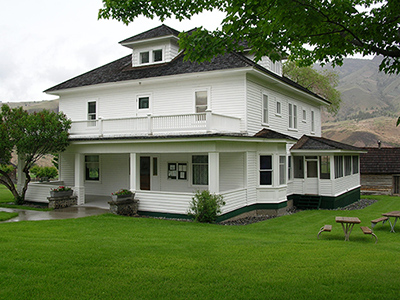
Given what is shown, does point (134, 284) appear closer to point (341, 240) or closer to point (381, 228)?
point (341, 240)

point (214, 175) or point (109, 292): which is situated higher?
point (214, 175)

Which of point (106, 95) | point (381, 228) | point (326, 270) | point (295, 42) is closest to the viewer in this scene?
point (326, 270)

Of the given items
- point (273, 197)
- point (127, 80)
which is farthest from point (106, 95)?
point (273, 197)

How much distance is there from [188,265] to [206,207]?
6.99 metres

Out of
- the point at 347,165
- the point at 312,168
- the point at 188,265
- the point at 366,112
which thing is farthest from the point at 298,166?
the point at 366,112

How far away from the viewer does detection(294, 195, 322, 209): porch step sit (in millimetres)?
22020

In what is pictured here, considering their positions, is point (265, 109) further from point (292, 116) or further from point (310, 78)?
point (310, 78)

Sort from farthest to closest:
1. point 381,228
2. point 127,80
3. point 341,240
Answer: point 127,80, point 381,228, point 341,240

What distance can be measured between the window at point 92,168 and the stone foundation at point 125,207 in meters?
7.18

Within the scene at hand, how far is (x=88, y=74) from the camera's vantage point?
23.3 metres

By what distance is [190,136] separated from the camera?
1508 centimetres

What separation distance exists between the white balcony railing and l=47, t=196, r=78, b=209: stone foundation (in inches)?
130

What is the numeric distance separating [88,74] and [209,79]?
29.3 ft

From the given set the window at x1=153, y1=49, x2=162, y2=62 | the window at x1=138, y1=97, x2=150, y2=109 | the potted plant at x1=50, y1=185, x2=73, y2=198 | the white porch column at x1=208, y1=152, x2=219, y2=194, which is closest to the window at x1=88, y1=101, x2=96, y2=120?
the window at x1=138, y1=97, x2=150, y2=109
